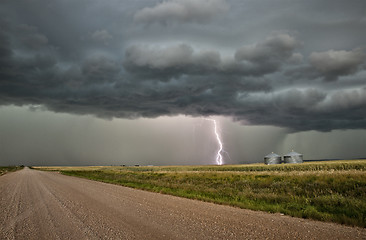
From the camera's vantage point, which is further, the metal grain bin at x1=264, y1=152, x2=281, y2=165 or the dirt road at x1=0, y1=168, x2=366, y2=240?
the metal grain bin at x1=264, y1=152, x2=281, y2=165

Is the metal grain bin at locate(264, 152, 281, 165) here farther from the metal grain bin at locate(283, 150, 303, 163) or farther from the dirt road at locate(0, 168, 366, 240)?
the dirt road at locate(0, 168, 366, 240)

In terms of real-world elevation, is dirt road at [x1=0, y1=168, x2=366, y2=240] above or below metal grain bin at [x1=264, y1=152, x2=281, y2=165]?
above

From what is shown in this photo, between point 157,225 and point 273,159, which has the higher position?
point 157,225

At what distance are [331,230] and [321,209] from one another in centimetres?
375

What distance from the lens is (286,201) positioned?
1339 cm

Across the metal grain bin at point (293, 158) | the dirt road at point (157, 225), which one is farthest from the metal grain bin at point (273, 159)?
the dirt road at point (157, 225)

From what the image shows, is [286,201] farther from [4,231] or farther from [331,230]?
[4,231]

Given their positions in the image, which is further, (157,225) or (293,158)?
(293,158)

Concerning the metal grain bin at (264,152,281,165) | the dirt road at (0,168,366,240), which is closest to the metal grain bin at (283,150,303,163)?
the metal grain bin at (264,152,281,165)

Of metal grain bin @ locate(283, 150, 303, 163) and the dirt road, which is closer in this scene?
the dirt road

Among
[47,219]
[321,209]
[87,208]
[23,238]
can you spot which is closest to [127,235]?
[23,238]

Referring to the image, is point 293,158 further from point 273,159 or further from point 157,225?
point 157,225

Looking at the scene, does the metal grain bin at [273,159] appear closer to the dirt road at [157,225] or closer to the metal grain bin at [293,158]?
the metal grain bin at [293,158]

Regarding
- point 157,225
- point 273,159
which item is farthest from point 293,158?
point 157,225
